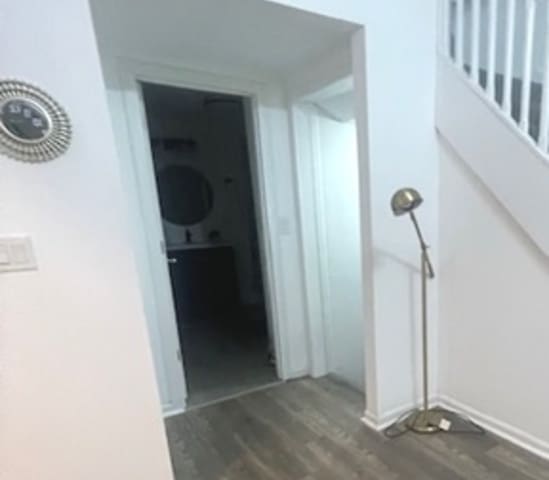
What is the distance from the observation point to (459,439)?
1.90 metres

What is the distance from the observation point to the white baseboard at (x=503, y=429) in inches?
68.9

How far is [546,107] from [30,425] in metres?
2.31

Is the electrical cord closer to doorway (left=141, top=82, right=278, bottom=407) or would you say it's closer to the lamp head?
the lamp head

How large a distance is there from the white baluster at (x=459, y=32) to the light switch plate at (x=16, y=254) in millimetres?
2094

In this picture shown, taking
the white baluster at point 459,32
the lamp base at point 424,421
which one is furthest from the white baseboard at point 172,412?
the white baluster at point 459,32

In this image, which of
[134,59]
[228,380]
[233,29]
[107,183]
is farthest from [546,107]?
[228,380]

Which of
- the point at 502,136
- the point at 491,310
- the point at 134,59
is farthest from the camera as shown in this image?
the point at 134,59

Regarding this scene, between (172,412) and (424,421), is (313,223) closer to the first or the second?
(424,421)

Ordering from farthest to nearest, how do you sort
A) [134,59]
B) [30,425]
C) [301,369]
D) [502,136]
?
[301,369], [134,59], [502,136], [30,425]

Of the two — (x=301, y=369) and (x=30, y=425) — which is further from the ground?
(x=30, y=425)

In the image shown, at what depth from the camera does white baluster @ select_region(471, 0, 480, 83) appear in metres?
1.78

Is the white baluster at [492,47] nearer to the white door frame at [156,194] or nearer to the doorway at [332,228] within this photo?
the doorway at [332,228]

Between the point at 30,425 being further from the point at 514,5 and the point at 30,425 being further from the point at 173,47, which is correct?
the point at 514,5

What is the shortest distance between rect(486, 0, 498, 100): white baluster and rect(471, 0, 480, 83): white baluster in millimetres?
56
